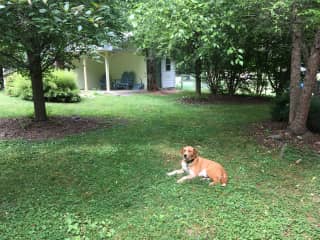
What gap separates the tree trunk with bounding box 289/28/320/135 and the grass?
2.92ft

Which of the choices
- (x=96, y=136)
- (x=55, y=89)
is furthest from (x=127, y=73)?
(x=96, y=136)

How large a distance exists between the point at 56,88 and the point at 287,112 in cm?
813

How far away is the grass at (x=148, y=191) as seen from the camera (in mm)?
Result: 3064

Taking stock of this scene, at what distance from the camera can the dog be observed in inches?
162

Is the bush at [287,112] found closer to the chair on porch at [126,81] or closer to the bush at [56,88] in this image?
the bush at [56,88]

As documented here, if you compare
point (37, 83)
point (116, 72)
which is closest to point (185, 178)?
point (37, 83)

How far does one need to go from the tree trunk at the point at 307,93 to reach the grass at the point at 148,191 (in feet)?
2.92

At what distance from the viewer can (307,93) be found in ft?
19.2

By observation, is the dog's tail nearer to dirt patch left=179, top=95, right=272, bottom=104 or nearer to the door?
dirt patch left=179, top=95, right=272, bottom=104

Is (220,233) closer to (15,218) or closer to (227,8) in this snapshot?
(15,218)

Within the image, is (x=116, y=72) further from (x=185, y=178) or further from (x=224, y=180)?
(x=224, y=180)

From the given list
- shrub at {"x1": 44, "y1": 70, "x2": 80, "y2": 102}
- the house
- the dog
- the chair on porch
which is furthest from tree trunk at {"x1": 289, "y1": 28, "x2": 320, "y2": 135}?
the chair on porch

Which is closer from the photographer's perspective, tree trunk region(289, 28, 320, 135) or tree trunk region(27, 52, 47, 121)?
tree trunk region(289, 28, 320, 135)

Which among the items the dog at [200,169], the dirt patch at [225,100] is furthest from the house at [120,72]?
the dog at [200,169]
